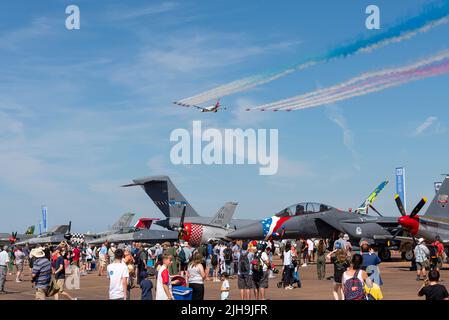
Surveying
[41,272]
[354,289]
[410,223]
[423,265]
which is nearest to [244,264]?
[41,272]

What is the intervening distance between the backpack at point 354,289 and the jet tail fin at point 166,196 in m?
45.3

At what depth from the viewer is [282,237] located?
32.7 m

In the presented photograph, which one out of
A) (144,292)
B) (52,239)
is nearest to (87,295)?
(144,292)

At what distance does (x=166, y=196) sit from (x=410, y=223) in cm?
3117

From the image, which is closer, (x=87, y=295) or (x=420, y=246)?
(x=87, y=295)

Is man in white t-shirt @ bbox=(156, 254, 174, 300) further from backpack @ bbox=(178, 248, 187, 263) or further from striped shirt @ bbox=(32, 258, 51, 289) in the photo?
backpack @ bbox=(178, 248, 187, 263)

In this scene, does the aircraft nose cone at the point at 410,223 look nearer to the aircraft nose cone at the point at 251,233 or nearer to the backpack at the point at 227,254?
the aircraft nose cone at the point at 251,233

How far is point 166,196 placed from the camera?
5484 centimetres

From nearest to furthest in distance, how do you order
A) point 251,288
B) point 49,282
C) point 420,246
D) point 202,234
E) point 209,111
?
1. point 49,282
2. point 251,288
3. point 420,246
4. point 209,111
5. point 202,234

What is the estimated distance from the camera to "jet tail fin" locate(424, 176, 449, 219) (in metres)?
33.2

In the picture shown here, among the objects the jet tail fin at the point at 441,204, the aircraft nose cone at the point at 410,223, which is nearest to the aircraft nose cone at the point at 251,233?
the aircraft nose cone at the point at 410,223

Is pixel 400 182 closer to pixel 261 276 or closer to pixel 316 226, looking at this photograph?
pixel 316 226
